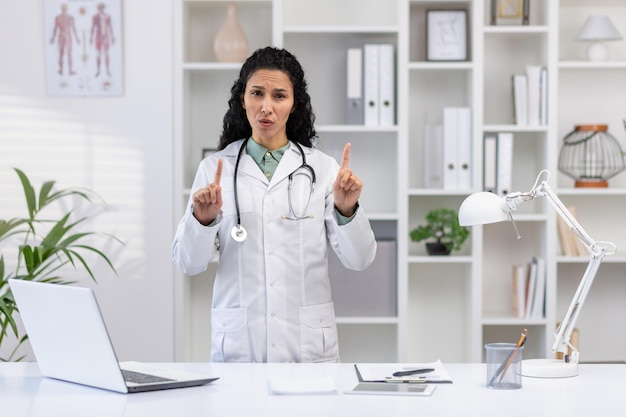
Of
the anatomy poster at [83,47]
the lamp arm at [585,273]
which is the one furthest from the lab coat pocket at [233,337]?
the anatomy poster at [83,47]

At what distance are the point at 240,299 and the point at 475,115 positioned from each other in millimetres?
1716

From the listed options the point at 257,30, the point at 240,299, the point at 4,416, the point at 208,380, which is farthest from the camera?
the point at 257,30

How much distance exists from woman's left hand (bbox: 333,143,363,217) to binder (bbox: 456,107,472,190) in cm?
153

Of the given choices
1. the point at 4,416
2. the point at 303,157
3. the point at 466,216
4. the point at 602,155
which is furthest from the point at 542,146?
the point at 4,416

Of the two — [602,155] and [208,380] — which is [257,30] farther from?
[208,380]

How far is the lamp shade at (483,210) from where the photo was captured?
6.97ft

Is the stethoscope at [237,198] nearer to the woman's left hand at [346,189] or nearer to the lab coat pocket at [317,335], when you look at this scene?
the woman's left hand at [346,189]

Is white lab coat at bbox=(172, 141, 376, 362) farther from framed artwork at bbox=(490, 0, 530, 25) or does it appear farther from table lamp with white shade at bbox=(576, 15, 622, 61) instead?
table lamp with white shade at bbox=(576, 15, 622, 61)

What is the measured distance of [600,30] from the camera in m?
3.87

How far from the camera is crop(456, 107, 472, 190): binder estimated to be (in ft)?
12.7

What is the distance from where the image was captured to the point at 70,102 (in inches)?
151

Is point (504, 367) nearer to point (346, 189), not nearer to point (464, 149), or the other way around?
point (346, 189)

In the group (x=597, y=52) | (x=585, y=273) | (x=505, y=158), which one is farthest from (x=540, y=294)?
(x=585, y=273)

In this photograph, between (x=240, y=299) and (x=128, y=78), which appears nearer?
(x=240, y=299)
